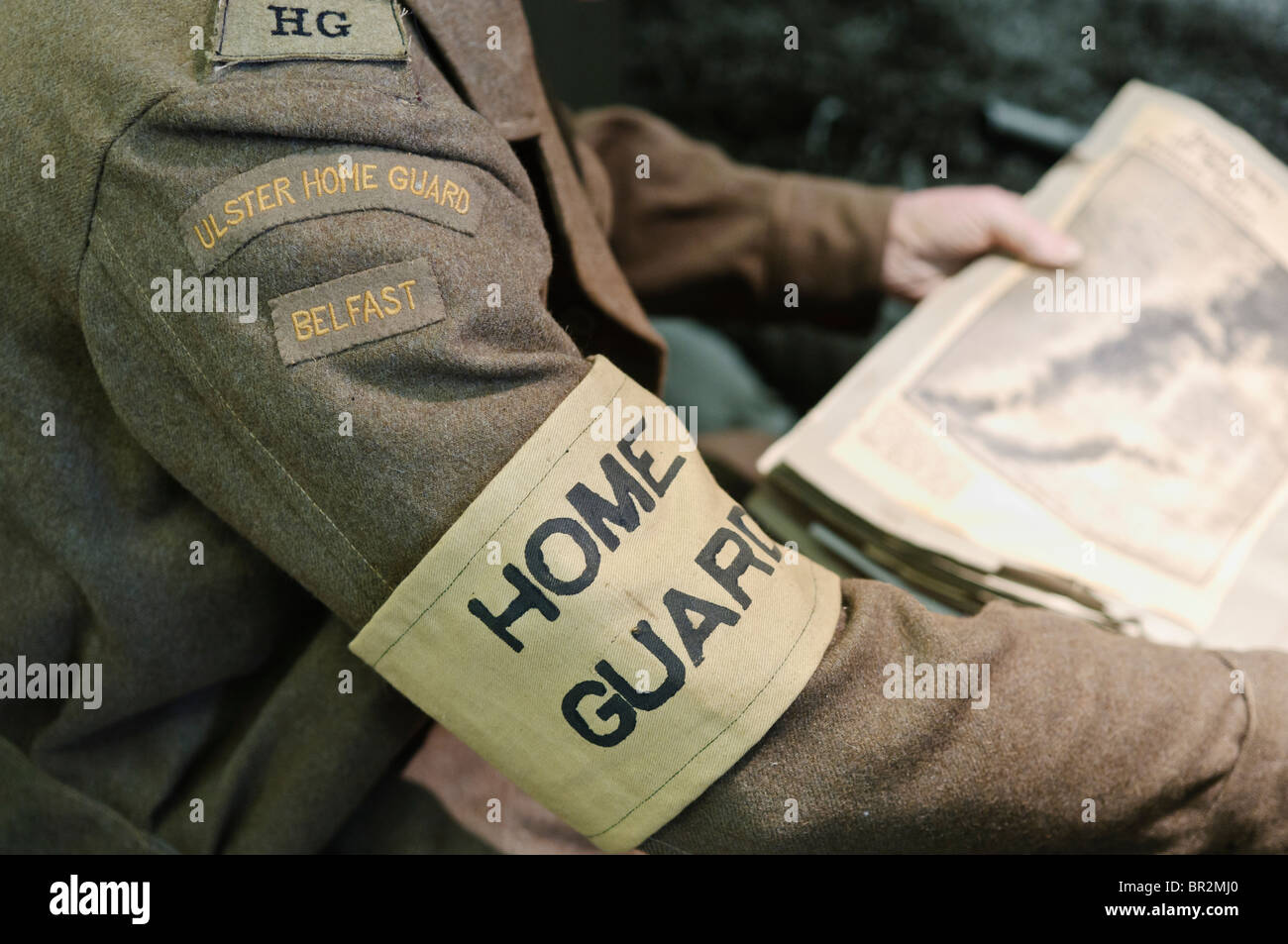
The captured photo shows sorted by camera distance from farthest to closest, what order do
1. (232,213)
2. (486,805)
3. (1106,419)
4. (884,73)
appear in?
1. (884,73)
2. (1106,419)
3. (486,805)
4. (232,213)

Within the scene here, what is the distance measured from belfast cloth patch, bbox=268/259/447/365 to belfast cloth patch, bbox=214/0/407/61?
0.11 meters

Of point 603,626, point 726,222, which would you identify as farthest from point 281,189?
point 726,222

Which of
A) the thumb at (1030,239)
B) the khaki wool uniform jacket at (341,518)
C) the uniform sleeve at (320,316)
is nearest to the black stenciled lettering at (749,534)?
the khaki wool uniform jacket at (341,518)

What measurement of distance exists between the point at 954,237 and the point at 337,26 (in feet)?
1.79

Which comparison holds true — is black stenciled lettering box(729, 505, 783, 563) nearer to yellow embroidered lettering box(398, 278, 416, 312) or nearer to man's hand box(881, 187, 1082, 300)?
yellow embroidered lettering box(398, 278, 416, 312)

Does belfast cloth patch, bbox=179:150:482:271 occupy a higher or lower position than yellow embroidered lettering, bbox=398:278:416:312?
higher

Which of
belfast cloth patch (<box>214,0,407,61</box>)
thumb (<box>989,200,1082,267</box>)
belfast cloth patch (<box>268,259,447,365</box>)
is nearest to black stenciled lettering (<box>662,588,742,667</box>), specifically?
belfast cloth patch (<box>268,259,447,365</box>)

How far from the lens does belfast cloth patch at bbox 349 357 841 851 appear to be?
0.41 m

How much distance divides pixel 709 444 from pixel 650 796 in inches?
16.3

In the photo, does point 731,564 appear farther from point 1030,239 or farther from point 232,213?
point 1030,239

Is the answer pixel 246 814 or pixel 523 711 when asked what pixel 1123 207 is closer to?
pixel 523 711

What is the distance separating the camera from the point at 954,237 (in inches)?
31.8

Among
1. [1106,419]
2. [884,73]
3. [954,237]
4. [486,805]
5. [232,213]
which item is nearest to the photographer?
[232,213]

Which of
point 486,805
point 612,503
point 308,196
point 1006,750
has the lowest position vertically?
point 486,805
